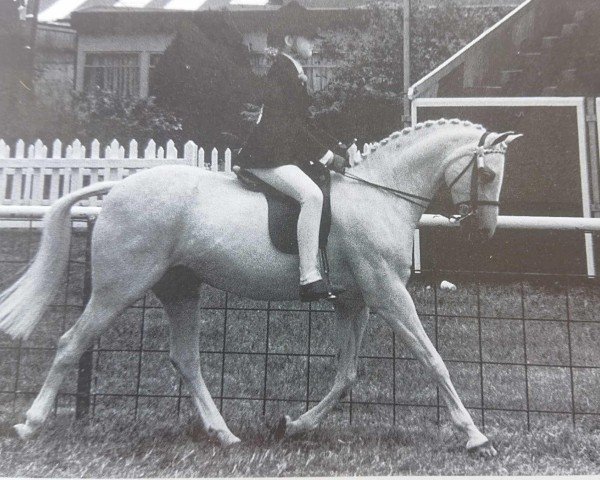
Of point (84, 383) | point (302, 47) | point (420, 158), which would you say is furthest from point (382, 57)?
point (84, 383)

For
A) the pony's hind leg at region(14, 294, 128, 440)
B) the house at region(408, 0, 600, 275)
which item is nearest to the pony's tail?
the pony's hind leg at region(14, 294, 128, 440)

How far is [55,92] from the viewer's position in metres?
1.63

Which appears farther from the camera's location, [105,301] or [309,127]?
[309,127]

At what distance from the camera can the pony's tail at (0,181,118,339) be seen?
4.50 ft

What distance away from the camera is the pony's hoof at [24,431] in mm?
1293

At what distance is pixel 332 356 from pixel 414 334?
42 centimetres

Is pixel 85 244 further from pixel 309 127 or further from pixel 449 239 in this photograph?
pixel 449 239

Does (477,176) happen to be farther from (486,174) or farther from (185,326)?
(185,326)

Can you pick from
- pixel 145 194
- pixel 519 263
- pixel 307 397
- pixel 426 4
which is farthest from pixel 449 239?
pixel 145 194

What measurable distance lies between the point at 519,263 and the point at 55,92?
1612 mm

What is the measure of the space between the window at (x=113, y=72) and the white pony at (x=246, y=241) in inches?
15.9

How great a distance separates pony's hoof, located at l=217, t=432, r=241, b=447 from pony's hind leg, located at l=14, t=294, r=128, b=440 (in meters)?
0.43

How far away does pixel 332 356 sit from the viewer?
166 cm

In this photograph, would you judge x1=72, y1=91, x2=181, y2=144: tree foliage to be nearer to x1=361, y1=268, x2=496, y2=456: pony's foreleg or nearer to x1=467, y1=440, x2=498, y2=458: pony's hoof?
x1=361, y1=268, x2=496, y2=456: pony's foreleg
